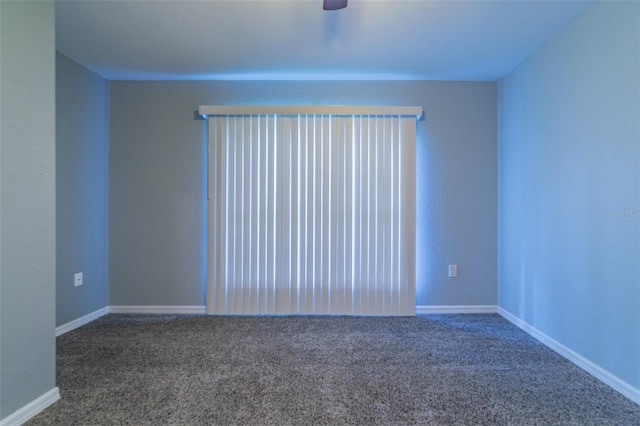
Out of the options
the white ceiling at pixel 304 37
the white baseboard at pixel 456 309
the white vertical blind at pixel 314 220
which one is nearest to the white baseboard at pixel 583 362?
the white baseboard at pixel 456 309

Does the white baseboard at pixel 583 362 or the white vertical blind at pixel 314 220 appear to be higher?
the white vertical blind at pixel 314 220

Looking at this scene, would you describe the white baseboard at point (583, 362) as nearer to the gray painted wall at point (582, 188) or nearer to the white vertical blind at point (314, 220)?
the gray painted wall at point (582, 188)

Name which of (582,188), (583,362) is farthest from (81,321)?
(582,188)

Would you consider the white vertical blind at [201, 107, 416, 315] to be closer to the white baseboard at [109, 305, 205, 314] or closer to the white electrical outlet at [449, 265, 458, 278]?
the white baseboard at [109, 305, 205, 314]

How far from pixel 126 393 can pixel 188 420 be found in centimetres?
50

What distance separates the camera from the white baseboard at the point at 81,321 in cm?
269

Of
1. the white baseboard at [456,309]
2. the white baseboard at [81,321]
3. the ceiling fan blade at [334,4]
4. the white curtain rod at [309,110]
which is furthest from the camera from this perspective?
the white baseboard at [456,309]

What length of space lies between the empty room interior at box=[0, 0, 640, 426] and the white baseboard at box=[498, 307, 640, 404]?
1 cm

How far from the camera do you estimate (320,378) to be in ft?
6.47

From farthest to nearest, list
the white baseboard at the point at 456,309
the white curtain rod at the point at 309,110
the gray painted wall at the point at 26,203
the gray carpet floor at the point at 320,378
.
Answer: the white baseboard at the point at 456,309
the white curtain rod at the point at 309,110
the gray carpet floor at the point at 320,378
the gray painted wall at the point at 26,203

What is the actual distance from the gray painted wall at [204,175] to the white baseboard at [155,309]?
46mm

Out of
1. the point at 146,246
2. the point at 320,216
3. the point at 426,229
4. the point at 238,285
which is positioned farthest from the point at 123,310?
the point at 426,229

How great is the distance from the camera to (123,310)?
324 cm

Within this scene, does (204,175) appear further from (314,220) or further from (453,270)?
(453,270)
